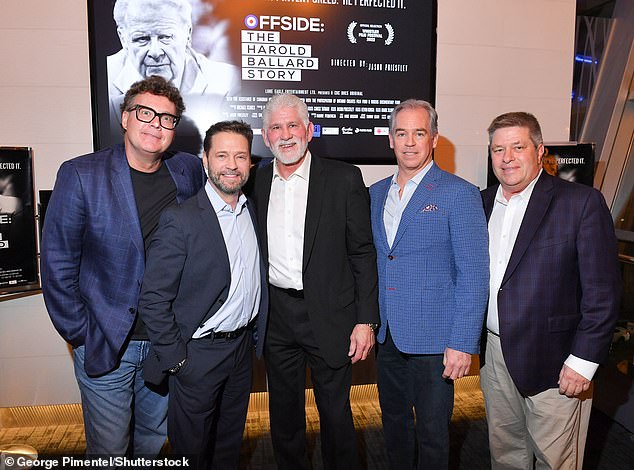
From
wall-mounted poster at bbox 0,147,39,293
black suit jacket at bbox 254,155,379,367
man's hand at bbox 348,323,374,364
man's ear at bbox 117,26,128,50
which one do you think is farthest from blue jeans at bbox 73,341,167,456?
man's ear at bbox 117,26,128,50

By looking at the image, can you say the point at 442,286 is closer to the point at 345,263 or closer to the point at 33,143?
the point at 345,263

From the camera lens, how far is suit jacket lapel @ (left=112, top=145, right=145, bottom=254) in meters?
2.06

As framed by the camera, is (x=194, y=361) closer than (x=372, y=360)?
Yes

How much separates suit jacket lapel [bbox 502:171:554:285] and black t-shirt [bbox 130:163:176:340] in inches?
56.9

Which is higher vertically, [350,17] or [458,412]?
[350,17]

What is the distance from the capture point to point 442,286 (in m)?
2.12

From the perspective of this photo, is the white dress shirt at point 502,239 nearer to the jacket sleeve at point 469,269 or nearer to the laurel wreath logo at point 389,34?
the jacket sleeve at point 469,269

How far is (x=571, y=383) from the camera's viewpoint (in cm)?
198

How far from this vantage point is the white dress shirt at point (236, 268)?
82.2 inches

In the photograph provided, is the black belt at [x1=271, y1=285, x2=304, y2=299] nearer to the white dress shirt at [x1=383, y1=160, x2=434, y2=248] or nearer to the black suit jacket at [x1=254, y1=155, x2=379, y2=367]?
the black suit jacket at [x1=254, y1=155, x2=379, y2=367]

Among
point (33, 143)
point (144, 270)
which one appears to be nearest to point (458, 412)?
point (144, 270)

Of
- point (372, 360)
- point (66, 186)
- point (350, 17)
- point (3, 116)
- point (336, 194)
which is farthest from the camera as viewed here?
point (372, 360)

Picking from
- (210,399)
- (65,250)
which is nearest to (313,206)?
(210,399)

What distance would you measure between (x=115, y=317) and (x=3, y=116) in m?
1.79
